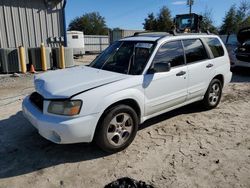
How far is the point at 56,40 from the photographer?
11.8m

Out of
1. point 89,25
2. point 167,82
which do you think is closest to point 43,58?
point 167,82

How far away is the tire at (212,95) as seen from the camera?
5.29m

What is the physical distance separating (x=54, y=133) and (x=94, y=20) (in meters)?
82.1

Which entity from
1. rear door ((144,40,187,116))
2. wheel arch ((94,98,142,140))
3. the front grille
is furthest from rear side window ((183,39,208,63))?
the front grille

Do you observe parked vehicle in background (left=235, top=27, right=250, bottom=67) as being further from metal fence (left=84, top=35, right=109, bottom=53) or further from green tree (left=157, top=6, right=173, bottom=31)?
green tree (left=157, top=6, right=173, bottom=31)

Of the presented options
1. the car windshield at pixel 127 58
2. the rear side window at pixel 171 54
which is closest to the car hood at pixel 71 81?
the car windshield at pixel 127 58

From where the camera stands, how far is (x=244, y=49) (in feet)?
31.5

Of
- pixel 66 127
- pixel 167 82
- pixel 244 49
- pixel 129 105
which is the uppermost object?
pixel 244 49

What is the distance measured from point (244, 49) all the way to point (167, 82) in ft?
22.7

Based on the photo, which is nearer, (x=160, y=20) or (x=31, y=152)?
(x=31, y=152)

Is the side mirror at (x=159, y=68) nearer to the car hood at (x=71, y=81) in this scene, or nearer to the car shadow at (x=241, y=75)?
the car hood at (x=71, y=81)

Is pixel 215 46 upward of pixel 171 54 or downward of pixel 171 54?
upward

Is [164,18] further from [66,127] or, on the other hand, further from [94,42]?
[66,127]

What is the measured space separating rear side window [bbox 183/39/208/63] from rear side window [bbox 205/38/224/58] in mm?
296
